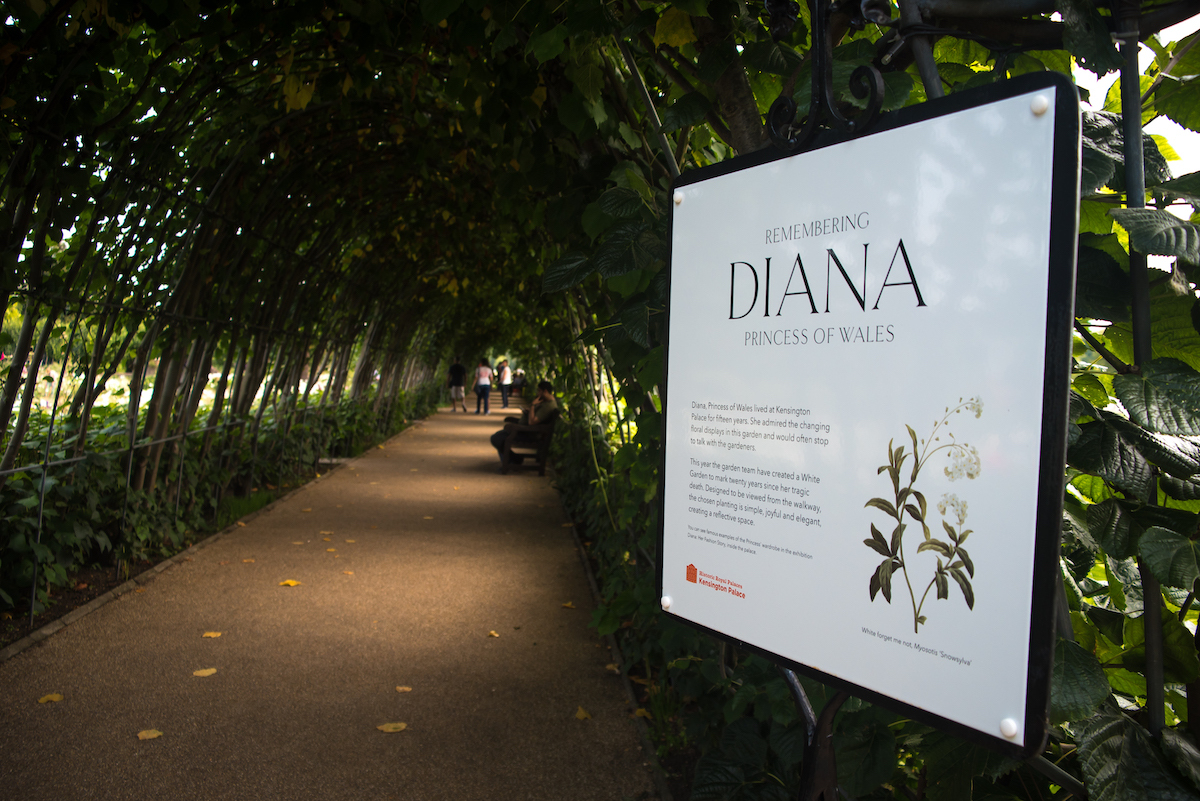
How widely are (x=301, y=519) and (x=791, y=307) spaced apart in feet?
23.2

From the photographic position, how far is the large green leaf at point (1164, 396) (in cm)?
89

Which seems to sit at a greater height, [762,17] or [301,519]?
[762,17]

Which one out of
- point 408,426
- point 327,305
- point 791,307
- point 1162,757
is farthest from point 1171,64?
point 408,426

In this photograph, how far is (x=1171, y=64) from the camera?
3.20 ft

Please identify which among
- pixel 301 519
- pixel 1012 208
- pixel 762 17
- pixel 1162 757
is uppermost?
pixel 762 17

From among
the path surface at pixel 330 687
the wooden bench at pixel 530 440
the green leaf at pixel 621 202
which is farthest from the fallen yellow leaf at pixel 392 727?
the wooden bench at pixel 530 440

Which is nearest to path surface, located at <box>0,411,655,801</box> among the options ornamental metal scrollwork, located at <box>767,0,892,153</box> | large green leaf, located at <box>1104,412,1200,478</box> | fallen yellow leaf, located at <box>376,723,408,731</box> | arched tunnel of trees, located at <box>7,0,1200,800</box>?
fallen yellow leaf, located at <box>376,723,408,731</box>

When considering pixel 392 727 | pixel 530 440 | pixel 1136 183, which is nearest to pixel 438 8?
pixel 1136 183

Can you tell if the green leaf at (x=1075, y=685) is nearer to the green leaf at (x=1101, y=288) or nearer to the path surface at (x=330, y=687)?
the green leaf at (x=1101, y=288)

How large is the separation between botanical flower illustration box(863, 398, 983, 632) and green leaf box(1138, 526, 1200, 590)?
0.82ft

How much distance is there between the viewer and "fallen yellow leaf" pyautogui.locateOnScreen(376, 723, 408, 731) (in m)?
3.14

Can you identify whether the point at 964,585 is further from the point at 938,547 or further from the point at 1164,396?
the point at 1164,396

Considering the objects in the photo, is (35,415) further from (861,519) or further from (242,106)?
(861,519)

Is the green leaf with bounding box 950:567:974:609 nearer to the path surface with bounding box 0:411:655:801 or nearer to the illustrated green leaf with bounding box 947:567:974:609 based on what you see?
the illustrated green leaf with bounding box 947:567:974:609
